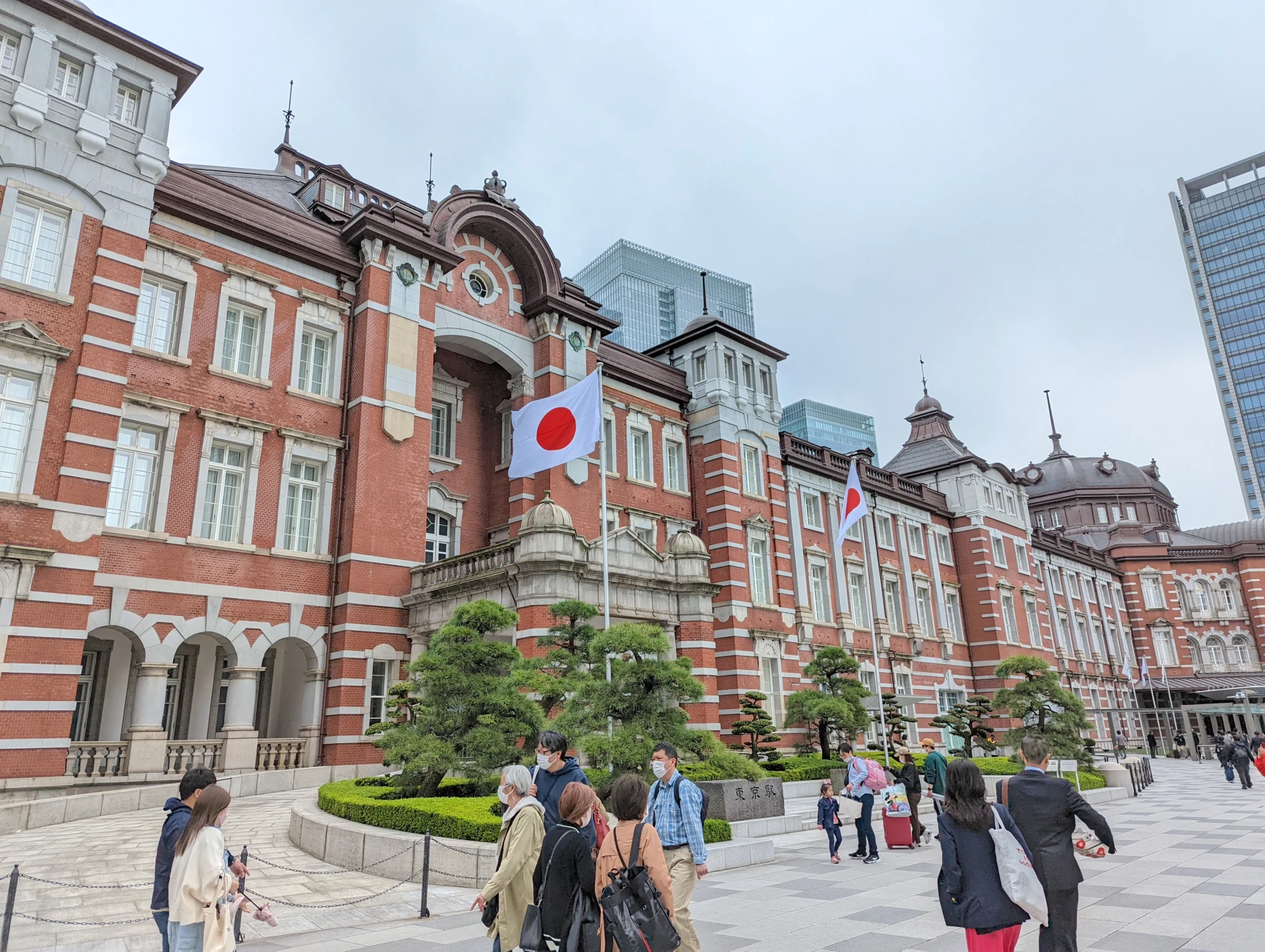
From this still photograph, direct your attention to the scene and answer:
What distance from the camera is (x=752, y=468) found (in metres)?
31.5

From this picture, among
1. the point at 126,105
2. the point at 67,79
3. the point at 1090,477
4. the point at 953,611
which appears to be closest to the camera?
the point at 67,79

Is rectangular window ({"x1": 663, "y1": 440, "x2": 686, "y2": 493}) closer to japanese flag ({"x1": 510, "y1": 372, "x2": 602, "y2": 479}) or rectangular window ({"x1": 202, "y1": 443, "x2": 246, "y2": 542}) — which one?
japanese flag ({"x1": 510, "y1": 372, "x2": 602, "y2": 479})

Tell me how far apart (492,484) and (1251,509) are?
11143 cm

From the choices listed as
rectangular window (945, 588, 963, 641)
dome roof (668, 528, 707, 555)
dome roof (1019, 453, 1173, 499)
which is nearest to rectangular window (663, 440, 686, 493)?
dome roof (668, 528, 707, 555)

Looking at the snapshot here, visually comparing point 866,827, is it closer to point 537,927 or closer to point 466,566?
point 537,927

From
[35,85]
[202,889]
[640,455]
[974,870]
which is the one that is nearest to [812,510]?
[640,455]

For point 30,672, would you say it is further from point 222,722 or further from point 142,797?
point 222,722

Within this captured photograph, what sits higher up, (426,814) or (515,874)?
(515,874)

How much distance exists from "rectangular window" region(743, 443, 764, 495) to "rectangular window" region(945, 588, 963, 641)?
15.9m

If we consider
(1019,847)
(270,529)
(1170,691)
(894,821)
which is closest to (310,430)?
(270,529)

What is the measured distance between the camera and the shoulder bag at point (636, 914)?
441 centimetres

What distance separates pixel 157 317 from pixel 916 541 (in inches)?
1352

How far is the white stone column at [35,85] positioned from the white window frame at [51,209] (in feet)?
3.51

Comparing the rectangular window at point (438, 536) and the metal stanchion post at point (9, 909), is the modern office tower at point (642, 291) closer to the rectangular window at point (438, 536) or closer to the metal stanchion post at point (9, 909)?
the rectangular window at point (438, 536)
